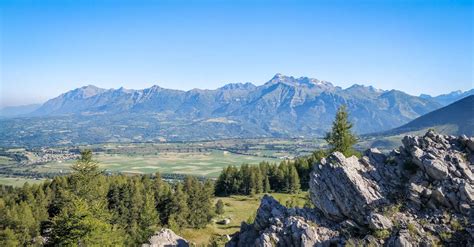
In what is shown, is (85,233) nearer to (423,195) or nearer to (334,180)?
(334,180)

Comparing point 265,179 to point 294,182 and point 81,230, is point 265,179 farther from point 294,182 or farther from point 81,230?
point 81,230

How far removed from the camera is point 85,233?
2012 inches

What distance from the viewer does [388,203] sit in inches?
1412

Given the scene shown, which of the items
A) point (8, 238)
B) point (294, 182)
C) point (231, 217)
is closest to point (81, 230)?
point (8, 238)

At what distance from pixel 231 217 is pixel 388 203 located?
2696 inches

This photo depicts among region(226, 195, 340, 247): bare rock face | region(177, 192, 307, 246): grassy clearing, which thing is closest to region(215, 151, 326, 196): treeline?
region(177, 192, 307, 246): grassy clearing

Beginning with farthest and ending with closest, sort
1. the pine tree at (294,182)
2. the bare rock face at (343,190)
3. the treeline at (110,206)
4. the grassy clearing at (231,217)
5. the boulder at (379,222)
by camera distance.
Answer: the pine tree at (294,182)
the grassy clearing at (231,217)
the treeline at (110,206)
the bare rock face at (343,190)
the boulder at (379,222)

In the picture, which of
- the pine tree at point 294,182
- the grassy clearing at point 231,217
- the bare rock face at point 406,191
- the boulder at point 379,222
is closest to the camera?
the bare rock face at point 406,191

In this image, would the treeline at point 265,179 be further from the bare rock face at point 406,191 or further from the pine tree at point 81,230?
the bare rock face at point 406,191

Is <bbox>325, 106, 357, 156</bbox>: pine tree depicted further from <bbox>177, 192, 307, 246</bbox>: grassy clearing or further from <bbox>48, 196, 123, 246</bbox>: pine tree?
<bbox>48, 196, 123, 246</bbox>: pine tree

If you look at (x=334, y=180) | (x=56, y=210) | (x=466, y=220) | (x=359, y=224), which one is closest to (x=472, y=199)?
(x=466, y=220)

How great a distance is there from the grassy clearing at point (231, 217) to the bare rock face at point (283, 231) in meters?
36.1

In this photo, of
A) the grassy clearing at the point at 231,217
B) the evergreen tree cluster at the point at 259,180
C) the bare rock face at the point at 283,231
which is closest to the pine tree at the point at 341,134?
the grassy clearing at the point at 231,217

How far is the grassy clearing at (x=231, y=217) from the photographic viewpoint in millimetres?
87438
